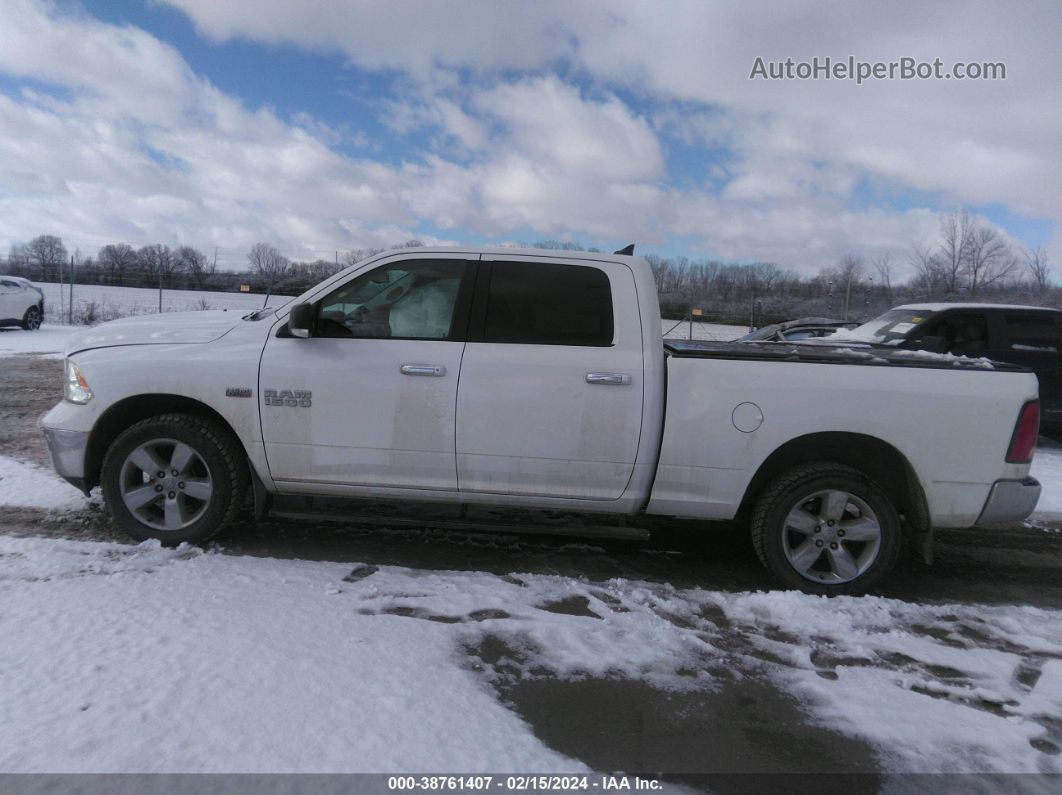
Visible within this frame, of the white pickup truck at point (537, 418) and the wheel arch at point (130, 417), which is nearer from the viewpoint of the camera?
the white pickup truck at point (537, 418)

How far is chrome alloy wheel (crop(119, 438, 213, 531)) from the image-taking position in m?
4.30

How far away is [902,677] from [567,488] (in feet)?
6.23

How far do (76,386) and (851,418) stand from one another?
4.67m

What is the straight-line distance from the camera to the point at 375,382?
13.6 ft

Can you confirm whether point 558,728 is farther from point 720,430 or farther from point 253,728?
point 720,430

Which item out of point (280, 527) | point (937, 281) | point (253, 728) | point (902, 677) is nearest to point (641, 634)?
point (902, 677)

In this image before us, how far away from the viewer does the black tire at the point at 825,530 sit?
3988 mm

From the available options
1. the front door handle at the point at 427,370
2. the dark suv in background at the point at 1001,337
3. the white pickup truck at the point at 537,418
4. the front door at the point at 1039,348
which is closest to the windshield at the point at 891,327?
the dark suv in background at the point at 1001,337

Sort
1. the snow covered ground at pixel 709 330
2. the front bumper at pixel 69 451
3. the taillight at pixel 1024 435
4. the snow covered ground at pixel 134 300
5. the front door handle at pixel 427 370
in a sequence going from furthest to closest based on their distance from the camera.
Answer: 1. the snow covered ground at pixel 134 300
2. the snow covered ground at pixel 709 330
3. the front bumper at pixel 69 451
4. the front door handle at pixel 427 370
5. the taillight at pixel 1024 435

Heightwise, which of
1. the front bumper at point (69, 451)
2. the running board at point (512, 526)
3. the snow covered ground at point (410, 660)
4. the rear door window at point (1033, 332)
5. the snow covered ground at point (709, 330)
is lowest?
the snow covered ground at point (410, 660)

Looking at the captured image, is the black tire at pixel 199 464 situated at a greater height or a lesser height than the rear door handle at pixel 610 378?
lesser

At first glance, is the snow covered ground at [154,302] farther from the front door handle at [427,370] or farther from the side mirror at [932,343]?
the front door handle at [427,370]

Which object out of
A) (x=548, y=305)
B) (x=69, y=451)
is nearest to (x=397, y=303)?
(x=548, y=305)

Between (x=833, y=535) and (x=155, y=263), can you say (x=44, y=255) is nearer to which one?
(x=155, y=263)
